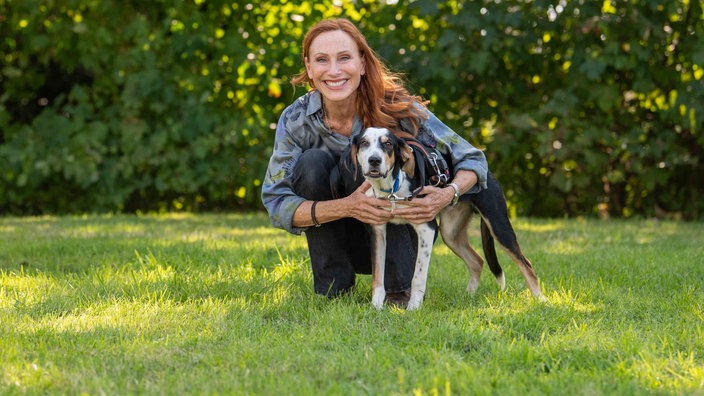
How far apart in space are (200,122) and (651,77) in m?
4.41

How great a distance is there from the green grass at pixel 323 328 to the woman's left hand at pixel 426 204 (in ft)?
1.40

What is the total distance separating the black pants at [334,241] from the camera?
4.00 m

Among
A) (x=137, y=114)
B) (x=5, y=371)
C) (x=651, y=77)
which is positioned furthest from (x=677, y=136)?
(x=5, y=371)

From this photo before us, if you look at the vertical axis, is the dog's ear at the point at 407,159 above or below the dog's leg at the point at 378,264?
above

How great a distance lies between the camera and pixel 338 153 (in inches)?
165

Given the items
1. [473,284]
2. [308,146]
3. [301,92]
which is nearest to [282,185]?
[308,146]

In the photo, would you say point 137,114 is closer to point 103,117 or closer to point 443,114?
point 103,117

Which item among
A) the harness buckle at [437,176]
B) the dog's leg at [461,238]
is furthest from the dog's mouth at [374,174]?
the dog's leg at [461,238]

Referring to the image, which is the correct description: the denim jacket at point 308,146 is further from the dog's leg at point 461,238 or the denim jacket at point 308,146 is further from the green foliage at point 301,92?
the green foliage at point 301,92

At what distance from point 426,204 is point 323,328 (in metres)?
0.77

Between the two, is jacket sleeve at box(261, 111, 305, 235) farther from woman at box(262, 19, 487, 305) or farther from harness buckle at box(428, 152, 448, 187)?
harness buckle at box(428, 152, 448, 187)

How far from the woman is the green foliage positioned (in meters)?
4.03

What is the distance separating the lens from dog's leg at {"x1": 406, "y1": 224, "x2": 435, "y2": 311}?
3906mm

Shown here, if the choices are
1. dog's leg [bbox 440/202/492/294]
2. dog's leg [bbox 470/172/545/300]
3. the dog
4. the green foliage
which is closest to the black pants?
the dog
